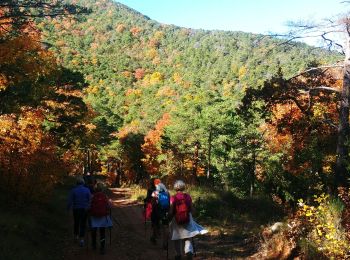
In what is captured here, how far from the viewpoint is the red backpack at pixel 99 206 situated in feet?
32.3

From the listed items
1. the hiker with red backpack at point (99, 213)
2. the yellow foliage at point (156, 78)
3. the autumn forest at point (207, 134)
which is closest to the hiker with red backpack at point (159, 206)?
the hiker with red backpack at point (99, 213)

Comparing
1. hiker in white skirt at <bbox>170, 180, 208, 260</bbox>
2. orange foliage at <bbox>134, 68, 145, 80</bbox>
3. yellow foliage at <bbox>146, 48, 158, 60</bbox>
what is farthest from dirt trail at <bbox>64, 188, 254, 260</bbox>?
yellow foliage at <bbox>146, 48, 158, 60</bbox>

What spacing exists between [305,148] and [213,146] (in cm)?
2309

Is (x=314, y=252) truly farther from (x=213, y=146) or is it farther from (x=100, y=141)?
(x=100, y=141)

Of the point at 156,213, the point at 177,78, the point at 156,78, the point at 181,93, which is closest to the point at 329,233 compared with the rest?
the point at 156,213

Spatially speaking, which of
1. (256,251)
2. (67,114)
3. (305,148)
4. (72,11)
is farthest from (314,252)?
(67,114)

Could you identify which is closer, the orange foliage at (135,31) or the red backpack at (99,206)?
the red backpack at (99,206)

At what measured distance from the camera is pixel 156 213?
10852 millimetres

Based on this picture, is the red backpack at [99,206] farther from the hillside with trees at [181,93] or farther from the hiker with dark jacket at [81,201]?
the hillside with trees at [181,93]

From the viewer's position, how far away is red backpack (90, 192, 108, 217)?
984cm

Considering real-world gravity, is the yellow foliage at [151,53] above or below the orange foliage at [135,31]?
below

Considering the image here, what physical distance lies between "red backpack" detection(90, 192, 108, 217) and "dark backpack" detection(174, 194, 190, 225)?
268cm

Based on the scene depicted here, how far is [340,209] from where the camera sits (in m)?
8.52

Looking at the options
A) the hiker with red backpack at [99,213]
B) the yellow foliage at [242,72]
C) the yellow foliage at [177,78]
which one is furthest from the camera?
the yellow foliage at [177,78]
